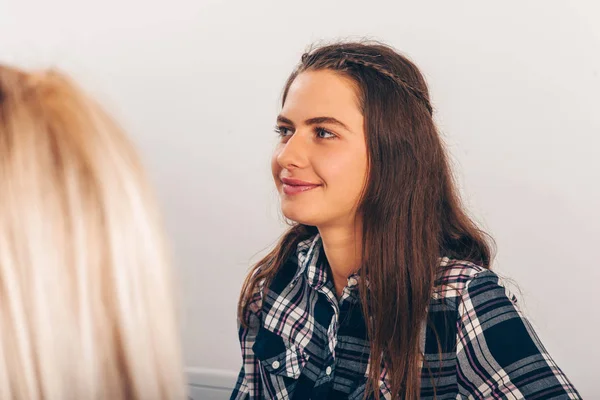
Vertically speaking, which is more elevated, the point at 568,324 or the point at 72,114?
the point at 72,114

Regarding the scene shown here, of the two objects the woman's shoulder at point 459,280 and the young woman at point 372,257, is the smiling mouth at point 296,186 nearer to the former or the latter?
the young woman at point 372,257

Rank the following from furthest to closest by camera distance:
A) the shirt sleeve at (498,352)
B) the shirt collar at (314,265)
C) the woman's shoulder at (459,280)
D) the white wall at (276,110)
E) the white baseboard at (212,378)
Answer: the white baseboard at (212,378), the white wall at (276,110), the shirt collar at (314,265), the woman's shoulder at (459,280), the shirt sleeve at (498,352)

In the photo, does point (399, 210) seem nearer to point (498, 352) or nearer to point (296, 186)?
point (296, 186)

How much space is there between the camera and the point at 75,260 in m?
0.45

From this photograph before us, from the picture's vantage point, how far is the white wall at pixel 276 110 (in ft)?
4.22

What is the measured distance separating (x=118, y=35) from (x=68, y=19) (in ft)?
0.56

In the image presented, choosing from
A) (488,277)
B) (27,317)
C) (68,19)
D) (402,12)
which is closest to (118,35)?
(68,19)

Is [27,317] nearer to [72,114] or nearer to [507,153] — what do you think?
[72,114]

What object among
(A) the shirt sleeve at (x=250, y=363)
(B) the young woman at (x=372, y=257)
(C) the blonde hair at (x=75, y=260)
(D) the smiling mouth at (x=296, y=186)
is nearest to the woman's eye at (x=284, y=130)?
(B) the young woman at (x=372, y=257)

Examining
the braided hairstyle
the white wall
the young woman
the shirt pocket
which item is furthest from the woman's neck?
the white wall

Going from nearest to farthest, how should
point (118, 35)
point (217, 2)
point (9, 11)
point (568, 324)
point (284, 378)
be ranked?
point (284, 378) → point (568, 324) → point (217, 2) → point (118, 35) → point (9, 11)

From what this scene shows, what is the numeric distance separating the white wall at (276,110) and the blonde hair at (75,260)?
857 mm

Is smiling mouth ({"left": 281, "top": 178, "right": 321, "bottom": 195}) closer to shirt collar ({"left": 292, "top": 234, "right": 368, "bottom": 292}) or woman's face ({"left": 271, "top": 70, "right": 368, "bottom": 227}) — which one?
woman's face ({"left": 271, "top": 70, "right": 368, "bottom": 227})

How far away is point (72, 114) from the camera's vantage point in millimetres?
460
